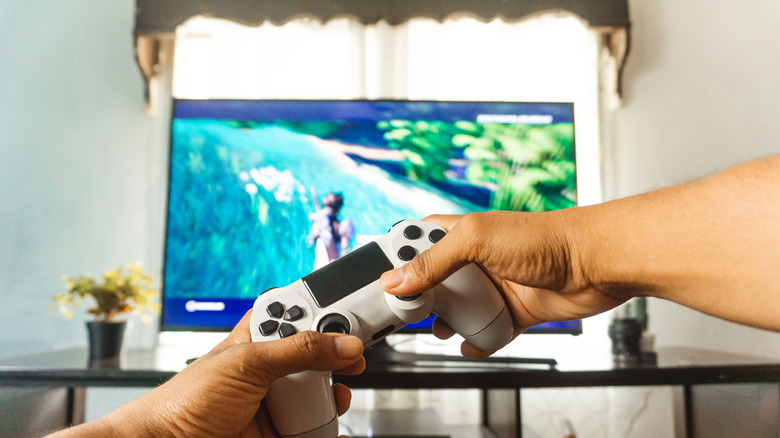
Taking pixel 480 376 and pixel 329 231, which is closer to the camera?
pixel 480 376

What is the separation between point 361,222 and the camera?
1.30m

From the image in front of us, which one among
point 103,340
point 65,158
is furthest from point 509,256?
point 65,158

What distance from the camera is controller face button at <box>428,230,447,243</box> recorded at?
1.95 feet

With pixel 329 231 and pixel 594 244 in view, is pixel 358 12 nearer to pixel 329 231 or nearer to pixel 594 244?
pixel 329 231

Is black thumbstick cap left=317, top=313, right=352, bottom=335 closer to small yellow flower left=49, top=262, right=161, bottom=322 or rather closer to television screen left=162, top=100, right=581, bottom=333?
television screen left=162, top=100, right=581, bottom=333

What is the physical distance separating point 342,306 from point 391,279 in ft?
0.21

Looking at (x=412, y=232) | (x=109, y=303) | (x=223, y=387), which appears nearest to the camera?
(x=223, y=387)

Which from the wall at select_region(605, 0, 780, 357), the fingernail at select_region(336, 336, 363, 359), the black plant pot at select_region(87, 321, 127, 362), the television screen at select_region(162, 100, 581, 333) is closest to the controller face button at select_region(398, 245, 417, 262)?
the fingernail at select_region(336, 336, 363, 359)

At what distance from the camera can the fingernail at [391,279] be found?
55 cm

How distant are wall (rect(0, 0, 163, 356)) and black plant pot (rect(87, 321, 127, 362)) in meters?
0.42

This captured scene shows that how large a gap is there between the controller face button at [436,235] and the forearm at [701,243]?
0.16 metres

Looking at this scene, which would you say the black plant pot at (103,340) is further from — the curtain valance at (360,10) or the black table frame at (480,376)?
the curtain valance at (360,10)

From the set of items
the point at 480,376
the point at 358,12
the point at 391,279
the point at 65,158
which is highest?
the point at 358,12

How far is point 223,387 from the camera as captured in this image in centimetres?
50
